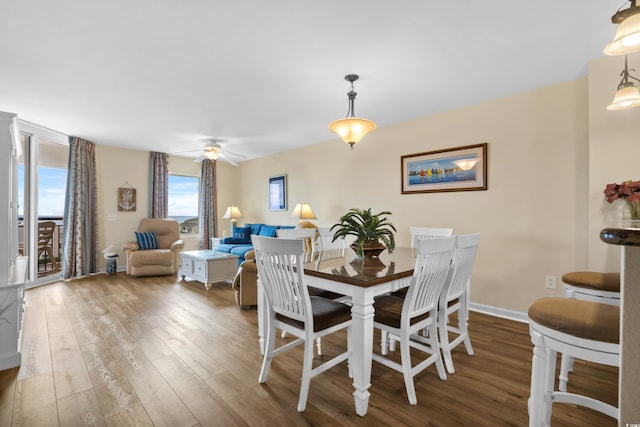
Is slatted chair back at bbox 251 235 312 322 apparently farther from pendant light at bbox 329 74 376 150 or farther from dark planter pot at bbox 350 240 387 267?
pendant light at bbox 329 74 376 150

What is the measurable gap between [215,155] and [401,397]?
425 centimetres

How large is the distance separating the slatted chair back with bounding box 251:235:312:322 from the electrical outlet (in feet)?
8.86

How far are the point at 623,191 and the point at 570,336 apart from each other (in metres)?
1.93

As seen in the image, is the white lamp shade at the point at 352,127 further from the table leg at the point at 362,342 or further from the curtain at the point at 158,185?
the curtain at the point at 158,185

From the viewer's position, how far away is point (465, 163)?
355 centimetres

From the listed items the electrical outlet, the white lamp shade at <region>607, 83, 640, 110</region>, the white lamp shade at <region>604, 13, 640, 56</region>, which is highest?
the white lamp shade at <region>604, 13, 640, 56</region>

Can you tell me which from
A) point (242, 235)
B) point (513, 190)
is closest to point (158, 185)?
point (242, 235)

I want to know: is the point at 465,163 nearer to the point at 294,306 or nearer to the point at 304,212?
→ the point at 304,212

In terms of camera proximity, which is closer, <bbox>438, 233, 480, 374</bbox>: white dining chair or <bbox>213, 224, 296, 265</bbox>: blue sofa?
<bbox>438, 233, 480, 374</bbox>: white dining chair

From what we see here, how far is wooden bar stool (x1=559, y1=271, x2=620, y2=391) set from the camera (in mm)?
1807

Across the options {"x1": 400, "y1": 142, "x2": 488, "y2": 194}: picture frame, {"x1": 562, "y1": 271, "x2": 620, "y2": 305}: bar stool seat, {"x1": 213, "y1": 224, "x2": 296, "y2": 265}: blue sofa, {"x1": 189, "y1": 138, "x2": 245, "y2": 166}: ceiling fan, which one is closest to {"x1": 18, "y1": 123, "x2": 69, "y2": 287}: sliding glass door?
{"x1": 189, "y1": 138, "x2": 245, "y2": 166}: ceiling fan

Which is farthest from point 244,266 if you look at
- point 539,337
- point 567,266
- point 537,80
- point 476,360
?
point 537,80

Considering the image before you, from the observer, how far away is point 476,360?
7.57 feet

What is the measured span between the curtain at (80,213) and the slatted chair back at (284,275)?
495 centimetres
